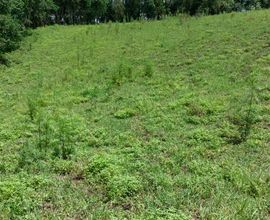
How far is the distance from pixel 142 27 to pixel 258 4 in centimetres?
3201

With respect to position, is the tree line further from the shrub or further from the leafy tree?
the shrub

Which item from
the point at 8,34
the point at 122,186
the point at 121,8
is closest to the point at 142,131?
the point at 122,186

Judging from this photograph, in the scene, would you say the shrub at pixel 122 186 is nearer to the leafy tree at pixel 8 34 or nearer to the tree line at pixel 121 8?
the leafy tree at pixel 8 34

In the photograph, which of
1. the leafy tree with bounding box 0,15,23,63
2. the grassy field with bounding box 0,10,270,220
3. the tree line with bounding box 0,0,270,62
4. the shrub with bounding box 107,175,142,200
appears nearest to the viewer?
the grassy field with bounding box 0,10,270,220

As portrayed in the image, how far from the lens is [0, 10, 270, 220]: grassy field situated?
6.96 metres

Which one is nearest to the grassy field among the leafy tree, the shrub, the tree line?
the shrub

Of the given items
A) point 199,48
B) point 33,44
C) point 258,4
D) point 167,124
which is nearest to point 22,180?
point 167,124

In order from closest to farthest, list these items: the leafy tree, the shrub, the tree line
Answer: the shrub
the leafy tree
the tree line

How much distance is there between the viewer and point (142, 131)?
34.8 ft

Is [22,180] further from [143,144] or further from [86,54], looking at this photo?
[86,54]

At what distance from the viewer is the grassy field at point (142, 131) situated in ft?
22.8

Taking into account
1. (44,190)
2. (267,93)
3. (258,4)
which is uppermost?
(258,4)

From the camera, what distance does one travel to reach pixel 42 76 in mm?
18312

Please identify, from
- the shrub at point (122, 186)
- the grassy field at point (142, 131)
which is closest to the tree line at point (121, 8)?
the grassy field at point (142, 131)
